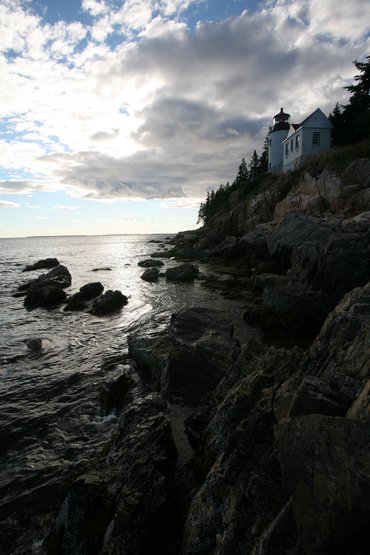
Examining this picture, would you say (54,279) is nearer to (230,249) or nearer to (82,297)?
(82,297)

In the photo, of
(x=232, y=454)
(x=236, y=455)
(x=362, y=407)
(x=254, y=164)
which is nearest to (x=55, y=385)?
(x=232, y=454)

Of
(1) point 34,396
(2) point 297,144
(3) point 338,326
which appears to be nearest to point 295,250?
(3) point 338,326

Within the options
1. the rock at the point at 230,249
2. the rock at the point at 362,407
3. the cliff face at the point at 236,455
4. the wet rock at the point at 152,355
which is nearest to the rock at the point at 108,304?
the wet rock at the point at 152,355

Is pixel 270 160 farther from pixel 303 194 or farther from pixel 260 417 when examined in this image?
pixel 260 417

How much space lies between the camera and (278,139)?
65.0 metres

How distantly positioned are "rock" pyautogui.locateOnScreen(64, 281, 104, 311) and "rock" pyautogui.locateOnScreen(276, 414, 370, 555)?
2255 cm

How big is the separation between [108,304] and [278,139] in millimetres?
57916

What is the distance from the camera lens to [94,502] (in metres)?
5.55

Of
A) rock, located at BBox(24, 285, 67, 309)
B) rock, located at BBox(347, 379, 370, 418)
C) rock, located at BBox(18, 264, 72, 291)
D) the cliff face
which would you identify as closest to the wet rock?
the cliff face

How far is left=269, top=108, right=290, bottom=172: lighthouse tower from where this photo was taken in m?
64.4

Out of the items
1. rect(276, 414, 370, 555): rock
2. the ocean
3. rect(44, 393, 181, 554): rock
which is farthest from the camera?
the ocean

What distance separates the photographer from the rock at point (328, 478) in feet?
9.91

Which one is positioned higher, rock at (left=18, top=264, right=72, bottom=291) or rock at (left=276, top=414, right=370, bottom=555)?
rock at (left=276, top=414, right=370, bottom=555)

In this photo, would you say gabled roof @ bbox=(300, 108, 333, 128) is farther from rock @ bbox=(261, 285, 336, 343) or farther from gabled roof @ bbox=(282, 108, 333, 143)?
rock @ bbox=(261, 285, 336, 343)
